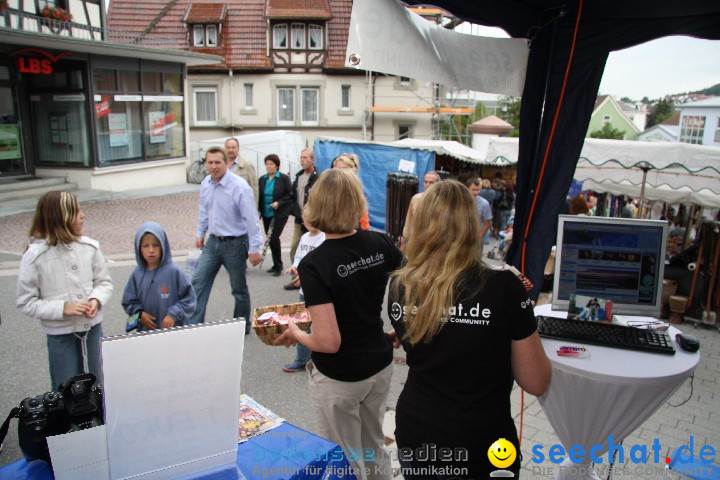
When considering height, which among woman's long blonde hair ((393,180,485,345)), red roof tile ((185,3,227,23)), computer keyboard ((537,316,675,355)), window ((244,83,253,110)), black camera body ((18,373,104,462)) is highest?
red roof tile ((185,3,227,23))

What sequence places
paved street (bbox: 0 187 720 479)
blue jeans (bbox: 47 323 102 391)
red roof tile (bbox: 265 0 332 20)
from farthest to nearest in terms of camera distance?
red roof tile (bbox: 265 0 332 20) → paved street (bbox: 0 187 720 479) → blue jeans (bbox: 47 323 102 391)

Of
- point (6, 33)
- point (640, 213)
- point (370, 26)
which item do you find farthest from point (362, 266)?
point (6, 33)

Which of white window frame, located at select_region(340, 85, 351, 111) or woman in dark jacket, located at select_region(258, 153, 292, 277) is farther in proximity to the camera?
white window frame, located at select_region(340, 85, 351, 111)

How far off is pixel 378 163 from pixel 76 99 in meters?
9.60

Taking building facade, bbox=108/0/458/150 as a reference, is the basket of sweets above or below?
below

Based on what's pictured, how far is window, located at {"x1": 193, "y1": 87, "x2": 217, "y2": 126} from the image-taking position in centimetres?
2625

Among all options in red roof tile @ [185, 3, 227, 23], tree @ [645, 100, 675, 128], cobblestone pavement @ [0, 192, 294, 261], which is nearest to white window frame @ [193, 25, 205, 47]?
red roof tile @ [185, 3, 227, 23]

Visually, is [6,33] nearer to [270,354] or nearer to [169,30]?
[270,354]

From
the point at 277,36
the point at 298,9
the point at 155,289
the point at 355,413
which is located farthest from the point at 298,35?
the point at 355,413

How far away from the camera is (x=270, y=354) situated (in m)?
5.32

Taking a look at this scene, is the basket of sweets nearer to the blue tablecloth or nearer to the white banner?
the blue tablecloth

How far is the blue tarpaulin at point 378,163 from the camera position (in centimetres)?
1230

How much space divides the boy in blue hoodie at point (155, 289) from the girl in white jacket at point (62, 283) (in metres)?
0.21

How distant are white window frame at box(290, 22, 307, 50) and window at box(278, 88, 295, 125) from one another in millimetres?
2066
